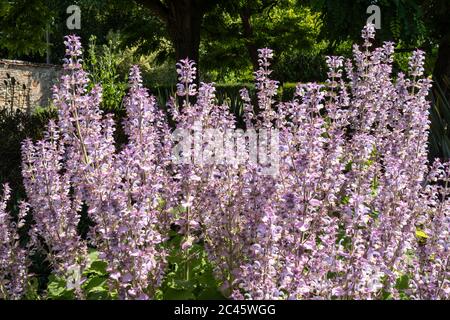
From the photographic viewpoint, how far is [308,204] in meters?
3.03

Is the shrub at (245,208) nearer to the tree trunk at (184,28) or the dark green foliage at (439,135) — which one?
the dark green foliage at (439,135)

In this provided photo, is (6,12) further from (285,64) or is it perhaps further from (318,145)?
(285,64)

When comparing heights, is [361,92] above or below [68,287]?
above

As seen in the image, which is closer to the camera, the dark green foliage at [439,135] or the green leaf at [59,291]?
the green leaf at [59,291]

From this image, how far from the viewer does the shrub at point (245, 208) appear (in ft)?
9.21

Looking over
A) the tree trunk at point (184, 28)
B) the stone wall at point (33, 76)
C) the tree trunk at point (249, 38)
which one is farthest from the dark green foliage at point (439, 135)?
the stone wall at point (33, 76)

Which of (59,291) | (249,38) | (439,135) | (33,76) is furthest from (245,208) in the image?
(33,76)

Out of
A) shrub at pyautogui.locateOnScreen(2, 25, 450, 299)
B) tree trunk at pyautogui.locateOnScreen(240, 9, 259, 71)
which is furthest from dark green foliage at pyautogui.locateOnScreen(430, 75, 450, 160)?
tree trunk at pyautogui.locateOnScreen(240, 9, 259, 71)

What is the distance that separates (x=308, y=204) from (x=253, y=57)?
16204 millimetres

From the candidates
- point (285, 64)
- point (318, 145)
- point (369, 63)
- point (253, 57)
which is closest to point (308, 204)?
point (318, 145)

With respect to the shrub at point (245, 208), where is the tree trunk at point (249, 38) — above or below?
above

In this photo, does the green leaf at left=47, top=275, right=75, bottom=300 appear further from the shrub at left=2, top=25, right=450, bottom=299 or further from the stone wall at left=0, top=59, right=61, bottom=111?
the stone wall at left=0, top=59, right=61, bottom=111

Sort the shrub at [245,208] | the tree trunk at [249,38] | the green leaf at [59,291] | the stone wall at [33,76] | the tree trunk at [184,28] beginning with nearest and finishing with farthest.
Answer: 1. the shrub at [245,208]
2. the green leaf at [59,291]
3. the tree trunk at [184,28]
4. the tree trunk at [249,38]
5. the stone wall at [33,76]

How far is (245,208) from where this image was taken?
3.36 meters
